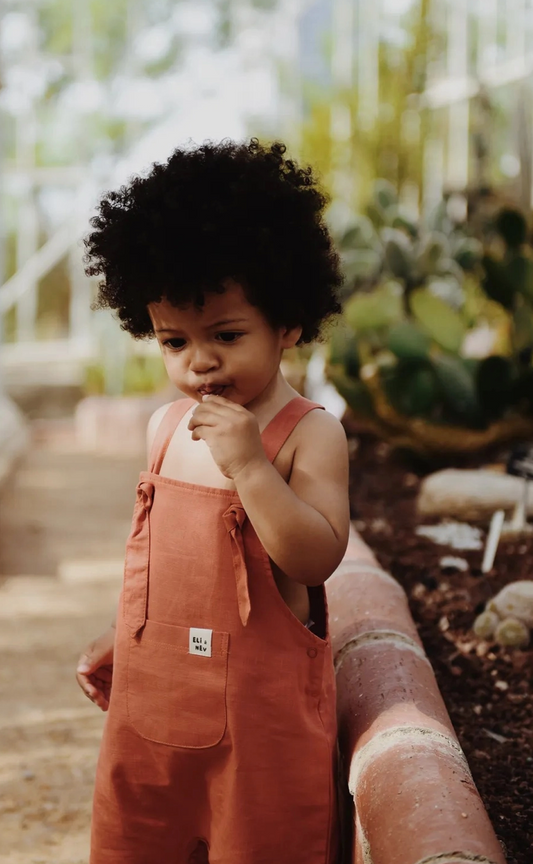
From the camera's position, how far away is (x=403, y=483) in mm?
3830

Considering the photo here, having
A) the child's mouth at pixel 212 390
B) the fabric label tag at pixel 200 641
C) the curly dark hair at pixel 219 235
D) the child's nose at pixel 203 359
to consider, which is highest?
the curly dark hair at pixel 219 235

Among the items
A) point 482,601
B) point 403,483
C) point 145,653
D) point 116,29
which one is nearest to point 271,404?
point 145,653

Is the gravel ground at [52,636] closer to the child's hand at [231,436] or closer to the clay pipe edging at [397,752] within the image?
the clay pipe edging at [397,752]

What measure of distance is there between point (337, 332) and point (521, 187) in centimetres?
229

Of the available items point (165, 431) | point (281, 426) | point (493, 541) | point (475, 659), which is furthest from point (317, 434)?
point (493, 541)

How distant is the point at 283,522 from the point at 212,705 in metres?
0.29

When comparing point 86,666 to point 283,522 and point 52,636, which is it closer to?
point 283,522

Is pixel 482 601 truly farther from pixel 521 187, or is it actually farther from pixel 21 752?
pixel 521 187

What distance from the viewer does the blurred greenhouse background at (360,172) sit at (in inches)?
143

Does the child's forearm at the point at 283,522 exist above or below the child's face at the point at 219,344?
below

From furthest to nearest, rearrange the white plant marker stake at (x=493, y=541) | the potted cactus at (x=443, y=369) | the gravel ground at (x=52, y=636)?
the potted cactus at (x=443, y=369) < the white plant marker stake at (x=493, y=541) < the gravel ground at (x=52, y=636)

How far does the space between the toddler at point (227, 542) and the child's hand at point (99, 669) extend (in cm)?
14

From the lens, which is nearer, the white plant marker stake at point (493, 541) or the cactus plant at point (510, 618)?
the cactus plant at point (510, 618)

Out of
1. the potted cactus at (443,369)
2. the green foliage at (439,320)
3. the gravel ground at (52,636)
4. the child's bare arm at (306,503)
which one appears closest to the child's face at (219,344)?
the child's bare arm at (306,503)
